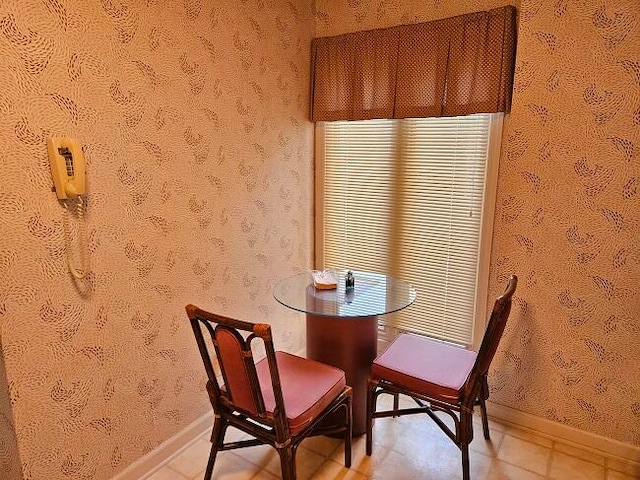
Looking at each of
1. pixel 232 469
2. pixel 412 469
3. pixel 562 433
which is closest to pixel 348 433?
pixel 412 469

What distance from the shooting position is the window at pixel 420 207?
2.34 metres

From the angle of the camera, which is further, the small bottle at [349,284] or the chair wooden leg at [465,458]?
the small bottle at [349,284]

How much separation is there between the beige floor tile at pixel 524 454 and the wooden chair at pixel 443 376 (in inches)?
4.6

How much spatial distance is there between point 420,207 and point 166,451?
192cm

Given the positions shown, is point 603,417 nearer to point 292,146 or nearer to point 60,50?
point 292,146

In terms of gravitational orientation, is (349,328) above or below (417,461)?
above

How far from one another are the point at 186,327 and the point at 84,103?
110 centimetres

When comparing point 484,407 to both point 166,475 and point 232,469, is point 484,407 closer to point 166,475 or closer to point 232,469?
point 232,469

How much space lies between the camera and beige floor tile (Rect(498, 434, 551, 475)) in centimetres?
199

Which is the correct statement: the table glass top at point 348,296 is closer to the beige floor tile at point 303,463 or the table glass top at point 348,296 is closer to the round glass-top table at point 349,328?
the round glass-top table at point 349,328

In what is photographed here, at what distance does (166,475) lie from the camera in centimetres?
193

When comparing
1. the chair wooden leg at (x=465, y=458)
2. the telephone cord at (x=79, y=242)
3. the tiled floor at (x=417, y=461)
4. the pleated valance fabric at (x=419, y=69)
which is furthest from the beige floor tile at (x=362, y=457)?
the pleated valance fabric at (x=419, y=69)

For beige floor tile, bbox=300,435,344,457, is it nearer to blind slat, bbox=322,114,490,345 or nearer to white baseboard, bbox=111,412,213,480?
white baseboard, bbox=111,412,213,480

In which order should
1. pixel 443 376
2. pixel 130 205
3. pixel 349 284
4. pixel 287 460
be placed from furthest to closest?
pixel 349 284 → pixel 443 376 → pixel 130 205 → pixel 287 460
